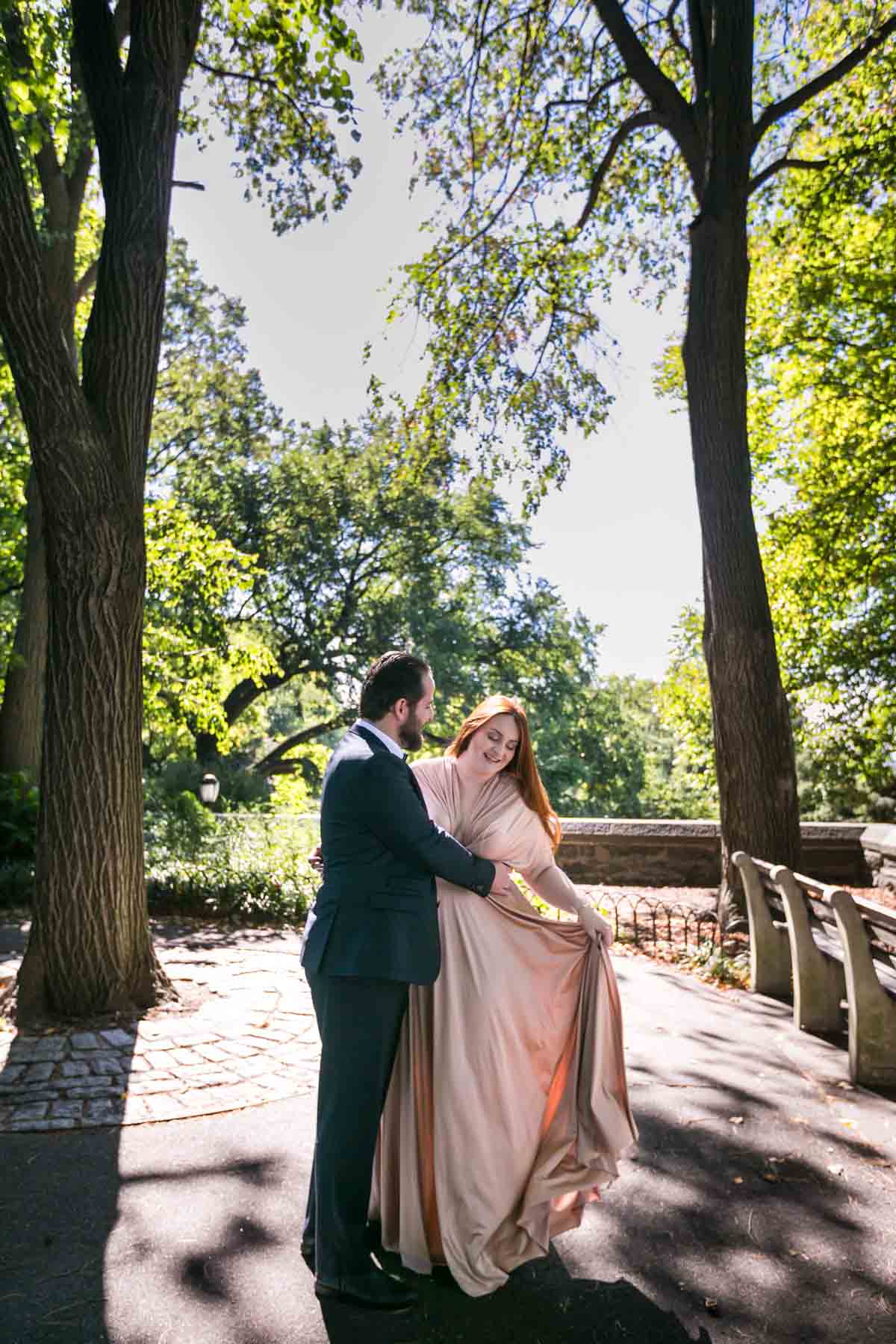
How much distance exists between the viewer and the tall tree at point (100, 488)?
249 inches

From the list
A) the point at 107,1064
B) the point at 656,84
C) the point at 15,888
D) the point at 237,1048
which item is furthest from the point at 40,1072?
the point at 656,84

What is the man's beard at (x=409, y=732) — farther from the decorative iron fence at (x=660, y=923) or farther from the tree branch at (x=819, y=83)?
the tree branch at (x=819, y=83)

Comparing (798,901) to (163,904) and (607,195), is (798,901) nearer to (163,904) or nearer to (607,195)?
(163,904)

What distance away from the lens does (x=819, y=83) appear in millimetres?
9672

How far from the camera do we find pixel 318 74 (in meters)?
7.74

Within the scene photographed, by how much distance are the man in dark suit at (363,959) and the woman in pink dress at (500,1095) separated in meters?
0.21

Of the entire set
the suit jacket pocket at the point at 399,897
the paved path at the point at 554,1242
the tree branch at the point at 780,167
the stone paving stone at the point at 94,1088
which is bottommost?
the paved path at the point at 554,1242

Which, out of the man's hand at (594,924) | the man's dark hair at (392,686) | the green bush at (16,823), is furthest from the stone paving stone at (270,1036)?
the green bush at (16,823)

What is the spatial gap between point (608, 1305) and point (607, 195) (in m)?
13.0

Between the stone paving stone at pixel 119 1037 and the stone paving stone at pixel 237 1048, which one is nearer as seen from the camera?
the stone paving stone at pixel 237 1048

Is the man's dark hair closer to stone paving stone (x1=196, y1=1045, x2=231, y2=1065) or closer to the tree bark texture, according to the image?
stone paving stone (x1=196, y1=1045, x2=231, y2=1065)

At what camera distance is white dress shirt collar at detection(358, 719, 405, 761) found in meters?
3.31

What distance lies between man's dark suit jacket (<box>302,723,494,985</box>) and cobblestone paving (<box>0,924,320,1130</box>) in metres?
2.36

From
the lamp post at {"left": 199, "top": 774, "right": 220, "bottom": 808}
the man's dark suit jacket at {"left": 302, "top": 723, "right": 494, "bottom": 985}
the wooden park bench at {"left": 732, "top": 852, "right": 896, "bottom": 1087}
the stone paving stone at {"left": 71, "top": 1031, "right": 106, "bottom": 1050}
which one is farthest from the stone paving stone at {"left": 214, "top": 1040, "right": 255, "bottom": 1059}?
the lamp post at {"left": 199, "top": 774, "right": 220, "bottom": 808}
